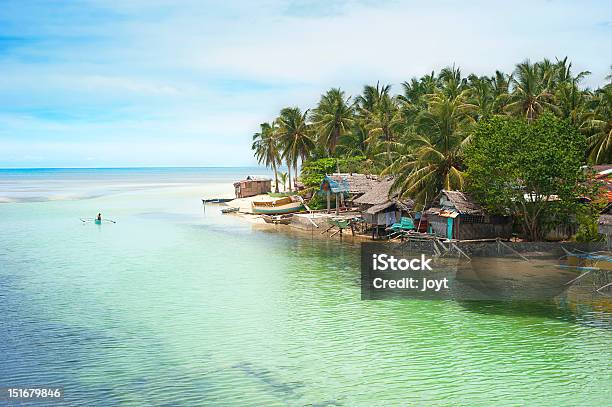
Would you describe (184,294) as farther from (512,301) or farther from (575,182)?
(575,182)

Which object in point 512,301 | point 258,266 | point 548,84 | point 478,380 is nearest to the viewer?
point 478,380

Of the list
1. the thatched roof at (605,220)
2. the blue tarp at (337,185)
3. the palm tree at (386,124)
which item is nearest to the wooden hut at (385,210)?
the blue tarp at (337,185)

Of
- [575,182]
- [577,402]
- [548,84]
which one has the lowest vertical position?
[577,402]

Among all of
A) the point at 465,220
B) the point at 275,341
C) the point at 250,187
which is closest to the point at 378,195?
the point at 465,220

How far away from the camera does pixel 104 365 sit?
15.8 m

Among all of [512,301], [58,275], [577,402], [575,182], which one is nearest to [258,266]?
[58,275]

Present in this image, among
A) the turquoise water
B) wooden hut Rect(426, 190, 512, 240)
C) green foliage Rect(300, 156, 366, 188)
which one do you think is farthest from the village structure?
the turquoise water

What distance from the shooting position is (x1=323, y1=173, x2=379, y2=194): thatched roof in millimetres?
43094

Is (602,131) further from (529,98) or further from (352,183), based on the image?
(352,183)

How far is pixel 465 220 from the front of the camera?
30.5 metres

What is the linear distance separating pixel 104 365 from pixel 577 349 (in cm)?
1310

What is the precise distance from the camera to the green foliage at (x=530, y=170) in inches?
1091

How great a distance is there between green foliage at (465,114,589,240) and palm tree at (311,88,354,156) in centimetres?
2925

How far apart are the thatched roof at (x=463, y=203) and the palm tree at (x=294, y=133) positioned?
108 ft
